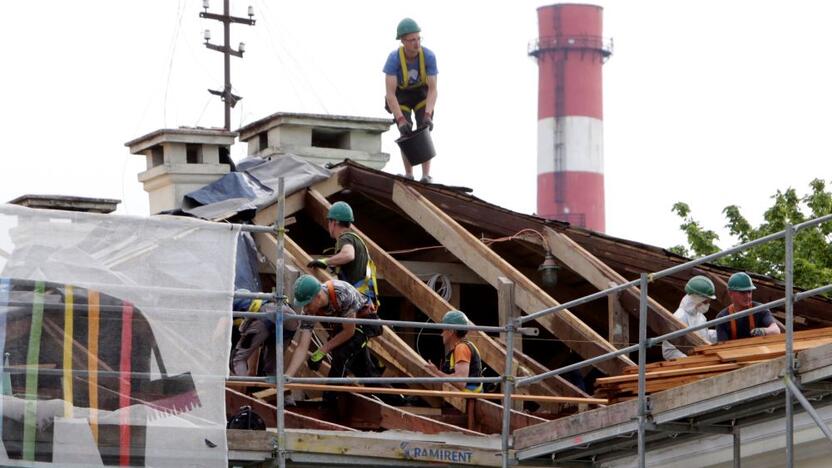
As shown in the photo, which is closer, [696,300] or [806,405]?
[806,405]

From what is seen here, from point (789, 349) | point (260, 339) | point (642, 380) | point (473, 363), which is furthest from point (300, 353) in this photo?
point (789, 349)

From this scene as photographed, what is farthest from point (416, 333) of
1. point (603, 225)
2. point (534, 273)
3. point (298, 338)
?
point (603, 225)

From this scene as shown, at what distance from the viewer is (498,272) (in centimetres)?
1712

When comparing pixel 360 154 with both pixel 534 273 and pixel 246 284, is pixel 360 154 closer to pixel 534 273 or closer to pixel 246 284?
pixel 534 273

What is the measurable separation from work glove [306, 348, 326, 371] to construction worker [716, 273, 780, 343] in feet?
9.89

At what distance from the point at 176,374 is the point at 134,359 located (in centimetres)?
31

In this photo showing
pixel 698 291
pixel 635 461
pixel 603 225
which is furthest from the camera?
pixel 603 225

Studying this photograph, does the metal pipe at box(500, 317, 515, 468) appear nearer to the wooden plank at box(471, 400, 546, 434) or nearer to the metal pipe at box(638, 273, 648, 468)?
the wooden plank at box(471, 400, 546, 434)

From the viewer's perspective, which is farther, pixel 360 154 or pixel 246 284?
pixel 360 154

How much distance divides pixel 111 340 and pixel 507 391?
10.4 feet

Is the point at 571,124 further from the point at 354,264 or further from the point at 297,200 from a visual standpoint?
the point at 354,264

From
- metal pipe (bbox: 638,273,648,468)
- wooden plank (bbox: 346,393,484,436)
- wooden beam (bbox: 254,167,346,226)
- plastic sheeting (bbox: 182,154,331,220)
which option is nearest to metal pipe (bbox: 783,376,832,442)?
metal pipe (bbox: 638,273,648,468)

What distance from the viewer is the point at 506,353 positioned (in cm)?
1477

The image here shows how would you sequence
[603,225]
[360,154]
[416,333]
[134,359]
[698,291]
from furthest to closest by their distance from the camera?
[603,225] < [360,154] < [416,333] < [698,291] < [134,359]
